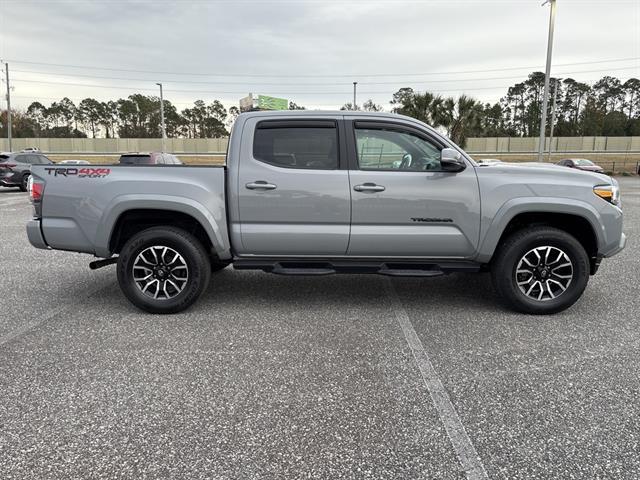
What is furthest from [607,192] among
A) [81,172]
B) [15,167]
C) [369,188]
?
[15,167]

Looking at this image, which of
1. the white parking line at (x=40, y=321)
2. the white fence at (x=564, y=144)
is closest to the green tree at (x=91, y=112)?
the white fence at (x=564, y=144)

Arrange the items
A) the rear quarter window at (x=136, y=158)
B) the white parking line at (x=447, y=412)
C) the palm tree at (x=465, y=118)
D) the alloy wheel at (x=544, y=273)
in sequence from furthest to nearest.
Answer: the palm tree at (x=465, y=118), the rear quarter window at (x=136, y=158), the alloy wheel at (x=544, y=273), the white parking line at (x=447, y=412)

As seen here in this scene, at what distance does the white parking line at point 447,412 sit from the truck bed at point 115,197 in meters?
2.01

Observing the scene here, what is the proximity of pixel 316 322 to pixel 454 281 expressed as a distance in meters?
2.34

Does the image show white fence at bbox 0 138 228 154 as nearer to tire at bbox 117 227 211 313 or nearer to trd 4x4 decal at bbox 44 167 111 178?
trd 4x4 decal at bbox 44 167 111 178

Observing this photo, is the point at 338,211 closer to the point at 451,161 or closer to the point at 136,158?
the point at 451,161

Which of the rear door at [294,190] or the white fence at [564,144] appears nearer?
the rear door at [294,190]

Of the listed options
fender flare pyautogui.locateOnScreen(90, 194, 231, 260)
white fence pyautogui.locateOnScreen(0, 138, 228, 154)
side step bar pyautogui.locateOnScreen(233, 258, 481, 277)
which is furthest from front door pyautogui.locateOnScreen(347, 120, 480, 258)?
white fence pyautogui.locateOnScreen(0, 138, 228, 154)

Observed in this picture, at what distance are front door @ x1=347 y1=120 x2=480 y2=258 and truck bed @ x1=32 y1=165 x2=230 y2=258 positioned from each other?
1.35m

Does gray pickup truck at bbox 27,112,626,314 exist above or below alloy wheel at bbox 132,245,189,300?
above

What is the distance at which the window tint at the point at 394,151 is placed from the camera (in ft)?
14.9

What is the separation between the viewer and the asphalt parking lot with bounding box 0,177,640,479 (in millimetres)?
2422

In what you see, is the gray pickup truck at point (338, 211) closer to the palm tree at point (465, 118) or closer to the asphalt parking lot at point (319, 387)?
the asphalt parking lot at point (319, 387)

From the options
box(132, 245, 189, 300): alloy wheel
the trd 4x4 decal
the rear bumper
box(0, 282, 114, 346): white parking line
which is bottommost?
box(0, 282, 114, 346): white parking line
